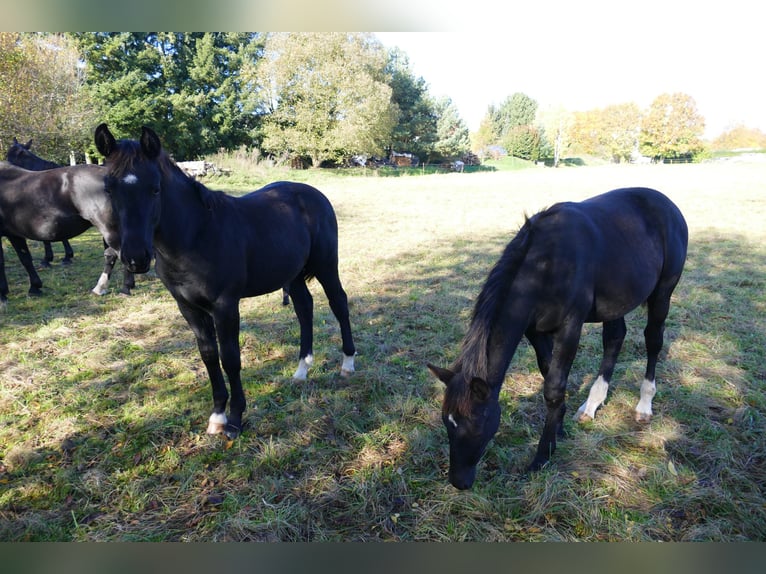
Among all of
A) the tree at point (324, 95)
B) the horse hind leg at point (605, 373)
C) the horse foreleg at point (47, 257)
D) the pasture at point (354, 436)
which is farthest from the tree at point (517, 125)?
the horse hind leg at point (605, 373)

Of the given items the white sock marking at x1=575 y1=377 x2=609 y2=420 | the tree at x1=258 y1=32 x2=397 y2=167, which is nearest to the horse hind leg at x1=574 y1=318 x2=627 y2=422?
the white sock marking at x1=575 y1=377 x2=609 y2=420

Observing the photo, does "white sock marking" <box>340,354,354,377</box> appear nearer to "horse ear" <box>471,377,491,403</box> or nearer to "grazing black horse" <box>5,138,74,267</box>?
"horse ear" <box>471,377,491,403</box>

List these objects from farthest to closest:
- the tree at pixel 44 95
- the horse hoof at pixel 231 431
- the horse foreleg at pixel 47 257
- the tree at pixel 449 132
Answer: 1. the tree at pixel 449 132
2. the tree at pixel 44 95
3. the horse foreleg at pixel 47 257
4. the horse hoof at pixel 231 431

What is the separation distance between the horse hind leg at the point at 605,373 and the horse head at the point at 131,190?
3.68 meters

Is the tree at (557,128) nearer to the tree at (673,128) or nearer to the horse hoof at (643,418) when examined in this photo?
the tree at (673,128)

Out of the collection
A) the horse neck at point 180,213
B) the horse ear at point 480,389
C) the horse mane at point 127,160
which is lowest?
the horse ear at point 480,389

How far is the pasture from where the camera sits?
99.7 inches

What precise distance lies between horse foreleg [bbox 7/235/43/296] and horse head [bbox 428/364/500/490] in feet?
24.1

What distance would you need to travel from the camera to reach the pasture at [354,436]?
2.53 metres

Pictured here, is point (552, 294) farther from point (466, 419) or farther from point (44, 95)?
point (44, 95)

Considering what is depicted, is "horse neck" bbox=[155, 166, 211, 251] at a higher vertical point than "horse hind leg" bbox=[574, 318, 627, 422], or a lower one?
higher

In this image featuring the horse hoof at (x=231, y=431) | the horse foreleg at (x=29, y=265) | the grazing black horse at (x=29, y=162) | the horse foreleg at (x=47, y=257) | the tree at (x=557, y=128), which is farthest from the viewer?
the tree at (x=557, y=128)

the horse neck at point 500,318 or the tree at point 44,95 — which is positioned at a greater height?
the tree at point 44,95

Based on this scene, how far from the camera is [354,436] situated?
335 cm
